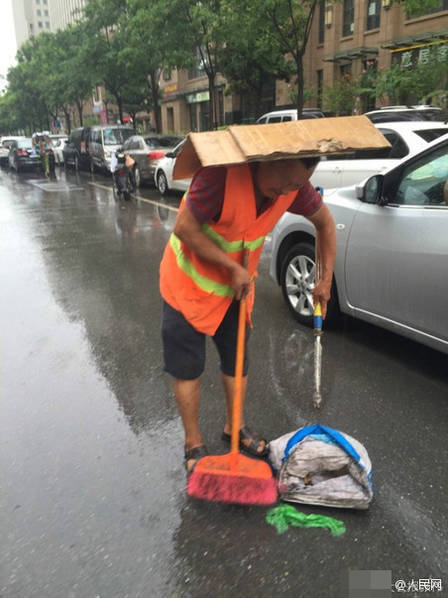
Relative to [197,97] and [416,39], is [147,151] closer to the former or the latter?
[416,39]

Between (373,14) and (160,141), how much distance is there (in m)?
13.6

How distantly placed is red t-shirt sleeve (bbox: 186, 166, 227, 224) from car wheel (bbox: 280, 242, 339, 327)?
2.40 metres

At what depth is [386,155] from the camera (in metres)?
7.30

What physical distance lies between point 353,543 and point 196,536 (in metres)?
0.66

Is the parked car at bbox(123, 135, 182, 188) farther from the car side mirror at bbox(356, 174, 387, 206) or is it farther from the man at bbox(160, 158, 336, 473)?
the man at bbox(160, 158, 336, 473)

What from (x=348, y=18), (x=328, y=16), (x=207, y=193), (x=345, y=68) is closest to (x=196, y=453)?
(x=207, y=193)

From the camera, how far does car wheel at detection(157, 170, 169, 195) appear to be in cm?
1443

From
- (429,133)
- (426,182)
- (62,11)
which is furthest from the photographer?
(62,11)

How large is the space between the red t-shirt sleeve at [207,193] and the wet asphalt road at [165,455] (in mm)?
1347

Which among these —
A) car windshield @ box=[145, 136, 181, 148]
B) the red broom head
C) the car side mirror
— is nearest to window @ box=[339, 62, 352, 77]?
car windshield @ box=[145, 136, 181, 148]

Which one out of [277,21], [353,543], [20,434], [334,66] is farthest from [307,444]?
[334,66]

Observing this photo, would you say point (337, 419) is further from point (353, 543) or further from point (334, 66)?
point (334, 66)

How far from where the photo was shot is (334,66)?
25.7 meters

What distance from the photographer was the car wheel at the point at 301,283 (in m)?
4.42
